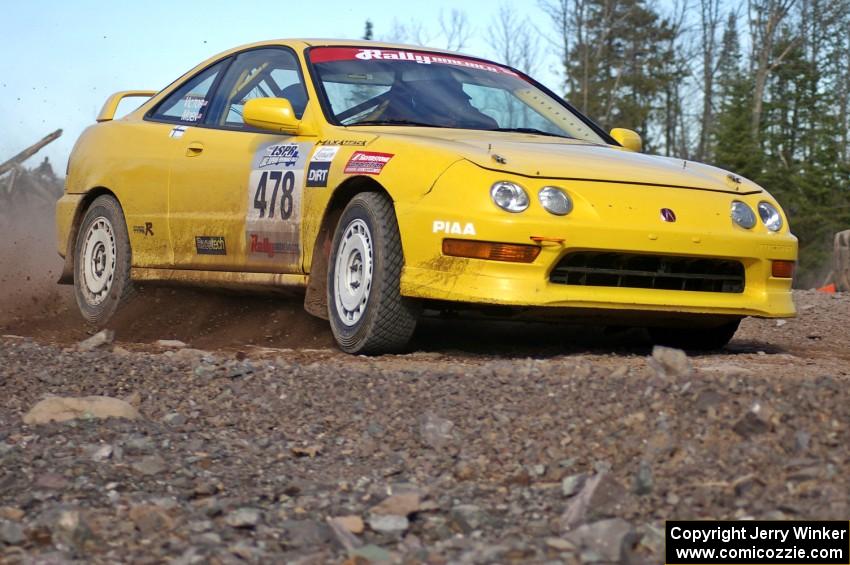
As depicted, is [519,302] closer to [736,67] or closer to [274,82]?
[274,82]

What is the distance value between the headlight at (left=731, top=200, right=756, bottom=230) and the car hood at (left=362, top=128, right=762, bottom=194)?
0.29ft

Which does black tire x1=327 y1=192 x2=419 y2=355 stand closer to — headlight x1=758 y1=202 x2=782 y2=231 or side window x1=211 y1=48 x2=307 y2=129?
side window x1=211 y1=48 x2=307 y2=129

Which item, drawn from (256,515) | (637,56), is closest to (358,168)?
(256,515)

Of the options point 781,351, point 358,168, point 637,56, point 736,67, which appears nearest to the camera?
point 358,168

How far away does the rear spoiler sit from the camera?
809 centimetres

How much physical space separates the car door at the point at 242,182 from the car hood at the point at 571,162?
2.21 feet

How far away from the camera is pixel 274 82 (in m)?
6.84

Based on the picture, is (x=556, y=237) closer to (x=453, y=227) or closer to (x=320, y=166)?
(x=453, y=227)

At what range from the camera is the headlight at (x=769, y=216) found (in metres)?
5.78

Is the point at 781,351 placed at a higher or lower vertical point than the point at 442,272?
lower

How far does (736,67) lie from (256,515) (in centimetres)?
4364

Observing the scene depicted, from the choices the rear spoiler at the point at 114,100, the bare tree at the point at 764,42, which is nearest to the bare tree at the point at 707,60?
the bare tree at the point at 764,42

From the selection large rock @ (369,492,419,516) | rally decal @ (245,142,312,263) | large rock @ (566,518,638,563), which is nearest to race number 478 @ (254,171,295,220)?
rally decal @ (245,142,312,263)

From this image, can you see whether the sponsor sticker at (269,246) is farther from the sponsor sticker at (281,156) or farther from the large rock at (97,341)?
the large rock at (97,341)
